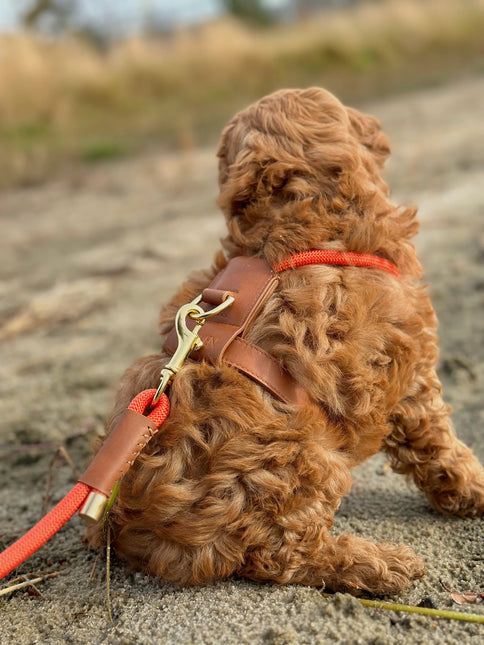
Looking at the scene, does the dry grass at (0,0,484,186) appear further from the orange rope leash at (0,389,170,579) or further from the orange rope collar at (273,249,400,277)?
the orange rope leash at (0,389,170,579)

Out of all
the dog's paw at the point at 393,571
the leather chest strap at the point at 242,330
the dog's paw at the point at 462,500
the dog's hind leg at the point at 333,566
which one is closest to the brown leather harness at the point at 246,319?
the leather chest strap at the point at 242,330

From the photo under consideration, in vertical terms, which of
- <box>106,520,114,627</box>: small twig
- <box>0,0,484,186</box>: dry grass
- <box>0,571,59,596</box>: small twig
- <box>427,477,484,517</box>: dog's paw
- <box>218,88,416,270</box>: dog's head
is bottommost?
<box>0,0,484,186</box>: dry grass

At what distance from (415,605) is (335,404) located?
2.39 ft

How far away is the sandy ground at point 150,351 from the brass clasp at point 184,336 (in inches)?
29.7

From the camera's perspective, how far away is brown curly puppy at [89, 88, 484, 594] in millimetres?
2328

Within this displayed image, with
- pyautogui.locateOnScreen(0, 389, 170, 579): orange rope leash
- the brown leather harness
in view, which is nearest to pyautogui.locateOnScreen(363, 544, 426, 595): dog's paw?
the brown leather harness

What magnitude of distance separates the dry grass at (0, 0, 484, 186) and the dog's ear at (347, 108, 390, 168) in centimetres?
966

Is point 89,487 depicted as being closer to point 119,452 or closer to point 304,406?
point 119,452

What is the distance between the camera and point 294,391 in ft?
8.00

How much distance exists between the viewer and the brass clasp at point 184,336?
7.73ft

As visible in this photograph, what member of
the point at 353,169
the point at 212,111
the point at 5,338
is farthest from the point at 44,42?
the point at 353,169

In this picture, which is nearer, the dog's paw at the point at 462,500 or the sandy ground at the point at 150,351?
the sandy ground at the point at 150,351

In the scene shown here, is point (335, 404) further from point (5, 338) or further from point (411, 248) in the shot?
point (5, 338)

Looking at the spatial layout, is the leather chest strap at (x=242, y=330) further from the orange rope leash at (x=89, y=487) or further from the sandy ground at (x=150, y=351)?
the sandy ground at (x=150, y=351)
